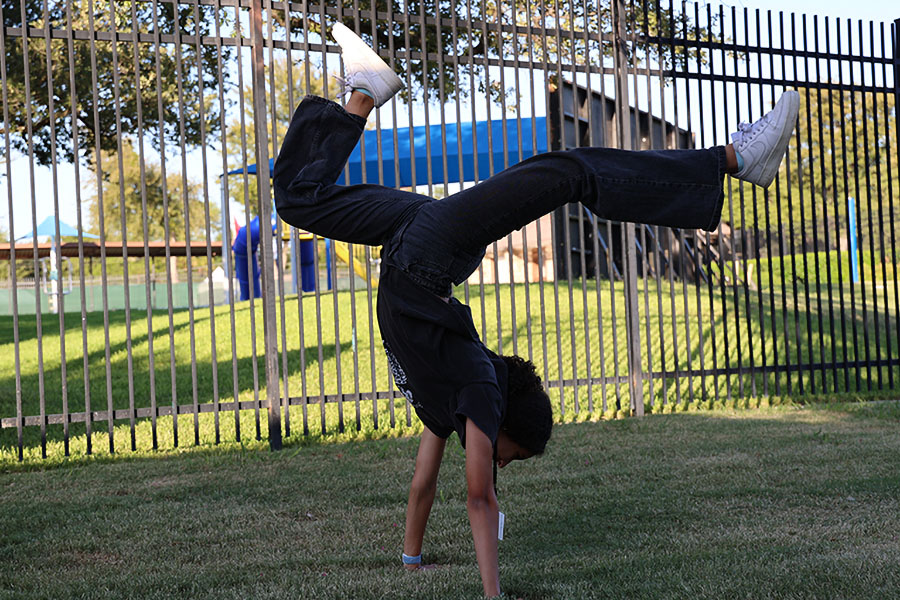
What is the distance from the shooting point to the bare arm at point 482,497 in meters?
2.91

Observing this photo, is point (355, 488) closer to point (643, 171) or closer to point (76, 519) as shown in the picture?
point (76, 519)

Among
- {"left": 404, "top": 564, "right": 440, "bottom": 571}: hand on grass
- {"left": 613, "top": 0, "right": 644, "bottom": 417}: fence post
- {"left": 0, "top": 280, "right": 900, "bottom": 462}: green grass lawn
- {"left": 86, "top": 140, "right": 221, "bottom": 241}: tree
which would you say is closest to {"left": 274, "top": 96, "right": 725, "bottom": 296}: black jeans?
{"left": 404, "top": 564, "right": 440, "bottom": 571}: hand on grass

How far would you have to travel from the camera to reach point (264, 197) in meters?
6.20

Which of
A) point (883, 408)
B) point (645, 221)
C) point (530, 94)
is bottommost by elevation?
point (883, 408)

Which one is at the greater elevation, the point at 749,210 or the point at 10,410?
the point at 749,210

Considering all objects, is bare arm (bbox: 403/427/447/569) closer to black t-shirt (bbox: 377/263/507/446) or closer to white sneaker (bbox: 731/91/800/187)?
black t-shirt (bbox: 377/263/507/446)

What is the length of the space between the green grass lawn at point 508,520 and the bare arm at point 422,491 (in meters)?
0.12

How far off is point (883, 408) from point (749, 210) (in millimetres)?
20934

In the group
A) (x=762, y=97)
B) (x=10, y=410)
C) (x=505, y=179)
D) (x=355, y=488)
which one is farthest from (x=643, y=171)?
(x=10, y=410)

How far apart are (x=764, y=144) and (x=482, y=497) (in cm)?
157

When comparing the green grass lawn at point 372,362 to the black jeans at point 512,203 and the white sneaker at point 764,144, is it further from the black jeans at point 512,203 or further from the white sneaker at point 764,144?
the white sneaker at point 764,144

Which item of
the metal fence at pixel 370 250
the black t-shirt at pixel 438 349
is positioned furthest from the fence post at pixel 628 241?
the black t-shirt at pixel 438 349

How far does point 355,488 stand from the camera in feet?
16.7

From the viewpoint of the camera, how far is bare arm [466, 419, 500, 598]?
2906 mm
